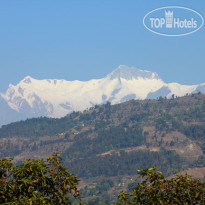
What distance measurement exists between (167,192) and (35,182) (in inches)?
412

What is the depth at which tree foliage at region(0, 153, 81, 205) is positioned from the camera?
40.0 meters

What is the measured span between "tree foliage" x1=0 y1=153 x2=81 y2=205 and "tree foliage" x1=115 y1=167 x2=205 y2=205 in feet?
15.8

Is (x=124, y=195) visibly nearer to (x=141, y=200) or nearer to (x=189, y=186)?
(x=141, y=200)

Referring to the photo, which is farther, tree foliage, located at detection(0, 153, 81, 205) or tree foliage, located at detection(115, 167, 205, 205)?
tree foliage, located at detection(115, 167, 205, 205)

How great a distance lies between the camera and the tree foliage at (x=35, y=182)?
4003 centimetres

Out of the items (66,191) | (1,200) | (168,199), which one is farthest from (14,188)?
(168,199)

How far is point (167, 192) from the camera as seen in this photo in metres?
41.8

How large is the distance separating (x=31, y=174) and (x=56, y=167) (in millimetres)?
3665

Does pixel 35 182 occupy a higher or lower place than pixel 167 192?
higher

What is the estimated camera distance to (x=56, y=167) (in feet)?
147

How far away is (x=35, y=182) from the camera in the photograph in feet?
135

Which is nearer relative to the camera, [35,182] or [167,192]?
[35,182]

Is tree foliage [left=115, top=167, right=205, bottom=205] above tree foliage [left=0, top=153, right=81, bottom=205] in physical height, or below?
below

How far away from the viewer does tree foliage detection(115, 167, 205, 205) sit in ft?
135
